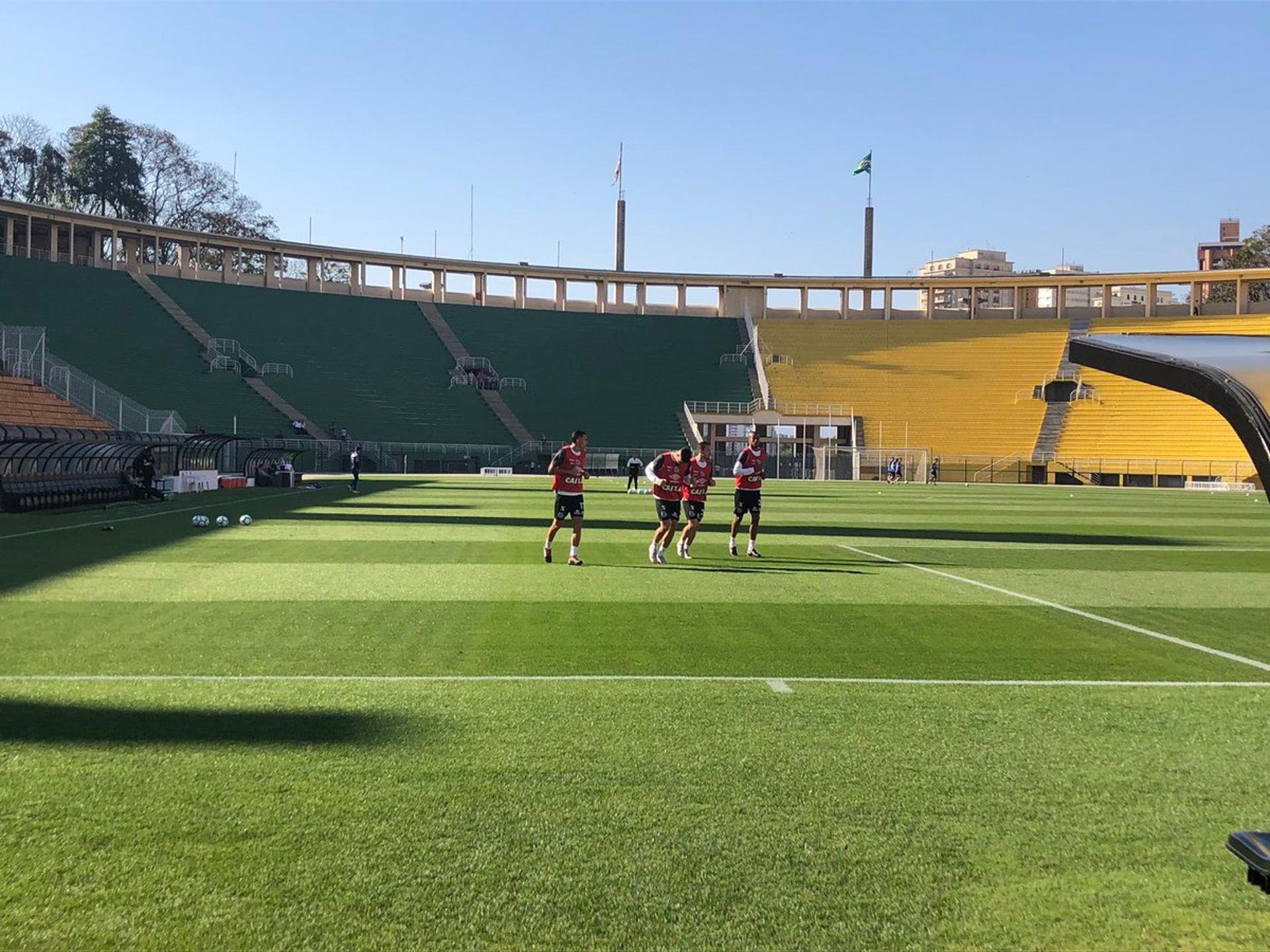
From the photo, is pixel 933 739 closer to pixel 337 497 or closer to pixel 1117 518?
pixel 1117 518

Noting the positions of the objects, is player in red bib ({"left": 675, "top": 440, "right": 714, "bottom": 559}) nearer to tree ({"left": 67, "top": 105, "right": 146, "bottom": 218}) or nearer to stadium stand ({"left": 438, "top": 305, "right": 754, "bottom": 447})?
stadium stand ({"left": 438, "top": 305, "right": 754, "bottom": 447})

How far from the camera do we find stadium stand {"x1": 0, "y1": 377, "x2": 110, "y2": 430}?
35562 millimetres

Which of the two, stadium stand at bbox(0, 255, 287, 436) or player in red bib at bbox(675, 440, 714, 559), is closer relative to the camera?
player in red bib at bbox(675, 440, 714, 559)

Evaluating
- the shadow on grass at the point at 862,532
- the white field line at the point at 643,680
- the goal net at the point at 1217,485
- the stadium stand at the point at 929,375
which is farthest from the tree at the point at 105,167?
the white field line at the point at 643,680

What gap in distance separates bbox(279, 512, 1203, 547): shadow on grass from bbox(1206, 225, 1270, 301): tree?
265ft

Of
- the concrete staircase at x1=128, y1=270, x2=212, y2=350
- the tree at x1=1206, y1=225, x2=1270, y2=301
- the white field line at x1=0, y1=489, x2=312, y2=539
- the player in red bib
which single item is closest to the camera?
the player in red bib

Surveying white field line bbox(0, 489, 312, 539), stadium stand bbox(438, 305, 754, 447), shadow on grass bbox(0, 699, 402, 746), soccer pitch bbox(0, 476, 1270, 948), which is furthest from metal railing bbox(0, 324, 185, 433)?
shadow on grass bbox(0, 699, 402, 746)

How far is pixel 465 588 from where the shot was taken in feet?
43.2

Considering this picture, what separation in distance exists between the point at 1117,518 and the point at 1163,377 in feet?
96.8

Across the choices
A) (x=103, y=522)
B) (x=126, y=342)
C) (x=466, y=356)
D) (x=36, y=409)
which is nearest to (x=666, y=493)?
(x=103, y=522)

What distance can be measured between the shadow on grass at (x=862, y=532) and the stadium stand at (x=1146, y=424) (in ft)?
128

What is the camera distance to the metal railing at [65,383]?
38875 mm

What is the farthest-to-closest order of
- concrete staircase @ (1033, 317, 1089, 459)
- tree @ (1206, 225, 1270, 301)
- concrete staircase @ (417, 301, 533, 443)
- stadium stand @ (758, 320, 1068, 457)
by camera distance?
1. tree @ (1206, 225, 1270, 301)
2. stadium stand @ (758, 320, 1068, 457)
3. concrete staircase @ (417, 301, 533, 443)
4. concrete staircase @ (1033, 317, 1089, 459)

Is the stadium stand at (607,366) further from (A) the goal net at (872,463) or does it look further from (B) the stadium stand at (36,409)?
(B) the stadium stand at (36,409)
